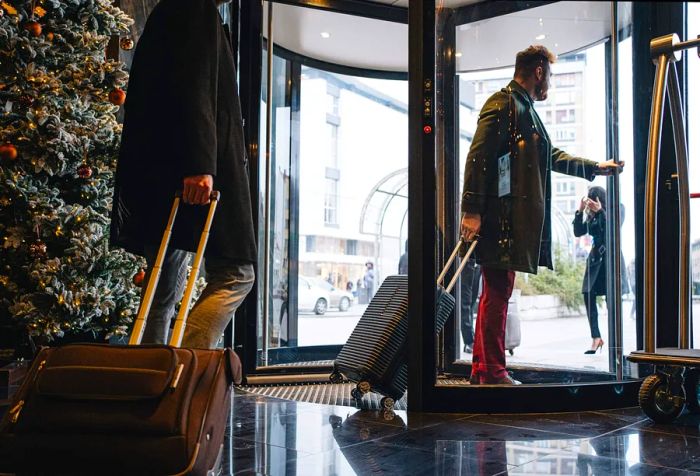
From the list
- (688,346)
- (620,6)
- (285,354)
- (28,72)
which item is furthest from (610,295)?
(28,72)

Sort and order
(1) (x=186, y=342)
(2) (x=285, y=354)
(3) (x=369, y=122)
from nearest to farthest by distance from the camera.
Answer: (1) (x=186, y=342) → (2) (x=285, y=354) → (3) (x=369, y=122)

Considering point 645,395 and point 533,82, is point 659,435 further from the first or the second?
point 533,82

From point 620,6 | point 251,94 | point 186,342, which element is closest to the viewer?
point 186,342

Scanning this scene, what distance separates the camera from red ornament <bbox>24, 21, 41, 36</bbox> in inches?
129

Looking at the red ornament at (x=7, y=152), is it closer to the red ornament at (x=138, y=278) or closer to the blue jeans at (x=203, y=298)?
the red ornament at (x=138, y=278)

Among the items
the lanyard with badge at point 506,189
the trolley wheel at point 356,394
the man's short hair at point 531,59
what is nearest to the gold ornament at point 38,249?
the trolley wheel at point 356,394

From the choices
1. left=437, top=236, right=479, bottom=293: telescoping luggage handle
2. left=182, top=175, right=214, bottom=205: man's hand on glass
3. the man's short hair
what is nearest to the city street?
left=437, top=236, right=479, bottom=293: telescoping luggage handle

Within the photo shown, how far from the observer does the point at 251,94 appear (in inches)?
155

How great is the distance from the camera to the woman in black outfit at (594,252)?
310cm

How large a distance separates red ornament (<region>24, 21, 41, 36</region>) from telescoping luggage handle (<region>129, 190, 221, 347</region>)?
1872 millimetres

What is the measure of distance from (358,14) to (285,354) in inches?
87.6

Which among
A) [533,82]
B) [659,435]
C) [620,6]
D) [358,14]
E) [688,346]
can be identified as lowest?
[659,435]

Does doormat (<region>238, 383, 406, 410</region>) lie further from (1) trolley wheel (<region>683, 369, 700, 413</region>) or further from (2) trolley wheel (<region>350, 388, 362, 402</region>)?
(1) trolley wheel (<region>683, 369, 700, 413</region>)

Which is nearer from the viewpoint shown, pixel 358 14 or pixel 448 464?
pixel 448 464
